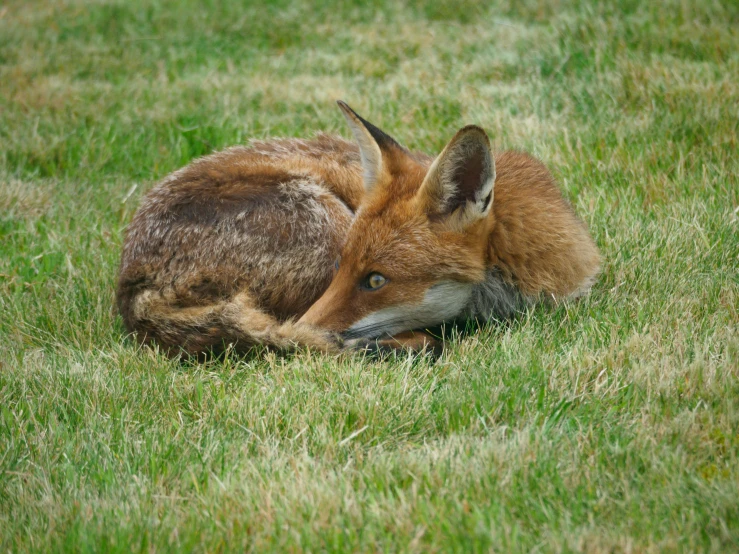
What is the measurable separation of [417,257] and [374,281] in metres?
0.26

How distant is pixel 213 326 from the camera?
4.21 metres

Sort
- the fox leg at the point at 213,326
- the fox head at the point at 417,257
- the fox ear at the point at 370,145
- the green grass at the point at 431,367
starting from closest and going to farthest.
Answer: the green grass at the point at 431,367 → the fox head at the point at 417,257 → the fox leg at the point at 213,326 → the fox ear at the point at 370,145

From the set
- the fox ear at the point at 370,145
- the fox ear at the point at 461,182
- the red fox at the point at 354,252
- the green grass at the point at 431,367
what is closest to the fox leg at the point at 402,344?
the red fox at the point at 354,252

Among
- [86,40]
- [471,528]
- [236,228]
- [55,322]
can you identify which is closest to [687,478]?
[471,528]

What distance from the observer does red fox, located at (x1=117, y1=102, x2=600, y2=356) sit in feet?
13.3

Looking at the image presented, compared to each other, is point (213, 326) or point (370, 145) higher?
point (370, 145)

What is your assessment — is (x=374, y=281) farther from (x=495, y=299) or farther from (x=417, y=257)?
(x=495, y=299)

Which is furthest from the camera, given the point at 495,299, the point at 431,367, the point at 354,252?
the point at 495,299

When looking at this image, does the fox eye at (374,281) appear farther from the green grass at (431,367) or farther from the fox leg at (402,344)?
the green grass at (431,367)

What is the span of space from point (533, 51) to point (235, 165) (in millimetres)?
4319

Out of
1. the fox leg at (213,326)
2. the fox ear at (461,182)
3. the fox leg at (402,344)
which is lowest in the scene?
the fox leg at (402,344)

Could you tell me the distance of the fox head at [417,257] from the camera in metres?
4.02

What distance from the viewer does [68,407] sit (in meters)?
3.80

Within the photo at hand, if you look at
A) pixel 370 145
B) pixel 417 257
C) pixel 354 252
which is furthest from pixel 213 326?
pixel 370 145
